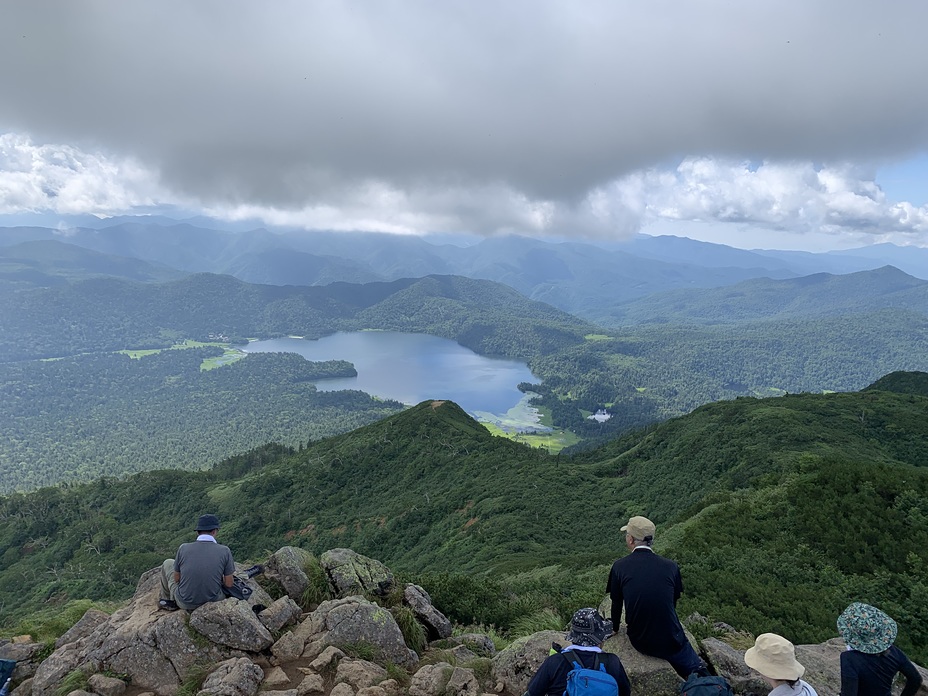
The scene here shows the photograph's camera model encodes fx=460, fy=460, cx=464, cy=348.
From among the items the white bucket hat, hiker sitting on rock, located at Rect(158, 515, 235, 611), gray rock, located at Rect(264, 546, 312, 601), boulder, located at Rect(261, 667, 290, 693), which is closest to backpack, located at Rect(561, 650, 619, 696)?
the white bucket hat

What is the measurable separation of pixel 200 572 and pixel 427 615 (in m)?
5.79

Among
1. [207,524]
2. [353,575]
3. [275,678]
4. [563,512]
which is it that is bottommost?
[563,512]

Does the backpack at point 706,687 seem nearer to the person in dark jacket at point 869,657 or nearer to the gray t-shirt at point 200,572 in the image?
the person in dark jacket at point 869,657

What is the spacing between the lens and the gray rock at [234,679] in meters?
8.68

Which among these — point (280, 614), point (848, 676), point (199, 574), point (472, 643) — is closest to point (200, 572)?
point (199, 574)

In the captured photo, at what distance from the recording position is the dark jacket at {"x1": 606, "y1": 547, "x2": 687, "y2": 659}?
7.34 m

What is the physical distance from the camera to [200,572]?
33.3 feet

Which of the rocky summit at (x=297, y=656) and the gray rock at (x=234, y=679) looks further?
the rocky summit at (x=297, y=656)

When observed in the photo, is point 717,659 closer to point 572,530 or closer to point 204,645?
point 204,645

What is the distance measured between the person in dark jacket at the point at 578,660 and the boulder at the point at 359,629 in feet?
17.7

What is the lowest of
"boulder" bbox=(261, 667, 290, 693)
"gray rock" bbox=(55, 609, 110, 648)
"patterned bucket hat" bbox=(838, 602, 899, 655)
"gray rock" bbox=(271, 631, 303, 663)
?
"gray rock" bbox=(55, 609, 110, 648)

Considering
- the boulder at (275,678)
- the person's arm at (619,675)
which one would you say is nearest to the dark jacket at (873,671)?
the person's arm at (619,675)

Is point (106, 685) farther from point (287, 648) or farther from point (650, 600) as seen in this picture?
point (650, 600)

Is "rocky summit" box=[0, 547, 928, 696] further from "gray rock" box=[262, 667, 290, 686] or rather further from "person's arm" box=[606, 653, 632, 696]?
"person's arm" box=[606, 653, 632, 696]
